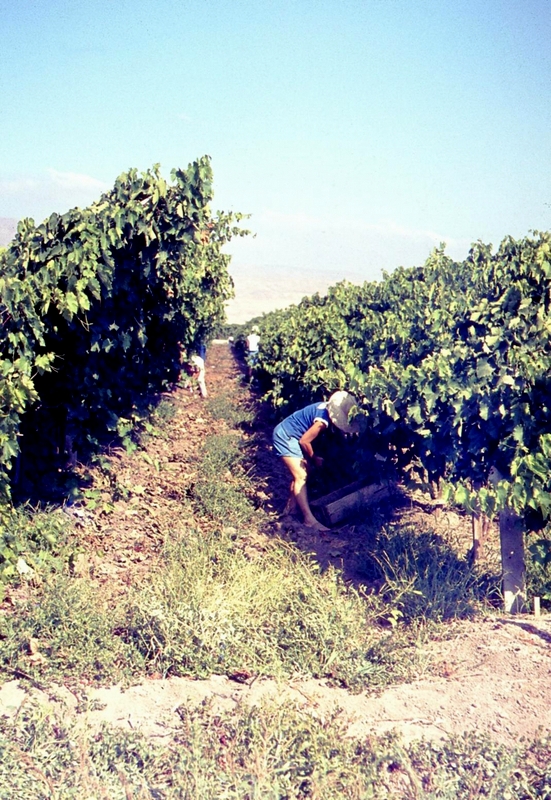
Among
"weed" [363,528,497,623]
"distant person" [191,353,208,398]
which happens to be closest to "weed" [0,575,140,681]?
"weed" [363,528,497,623]

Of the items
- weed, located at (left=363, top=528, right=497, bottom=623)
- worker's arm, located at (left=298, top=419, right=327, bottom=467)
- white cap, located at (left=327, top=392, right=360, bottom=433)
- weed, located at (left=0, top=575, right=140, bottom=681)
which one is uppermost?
white cap, located at (left=327, top=392, right=360, bottom=433)

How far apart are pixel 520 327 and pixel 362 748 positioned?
127 inches

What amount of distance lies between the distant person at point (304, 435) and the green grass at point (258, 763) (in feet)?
11.5

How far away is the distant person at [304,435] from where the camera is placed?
6.52 meters

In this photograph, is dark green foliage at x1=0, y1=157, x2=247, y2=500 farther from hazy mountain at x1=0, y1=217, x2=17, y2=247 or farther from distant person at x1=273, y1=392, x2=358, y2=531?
hazy mountain at x1=0, y1=217, x2=17, y2=247

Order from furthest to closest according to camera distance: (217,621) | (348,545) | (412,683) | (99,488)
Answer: (99,488) < (348,545) < (217,621) < (412,683)

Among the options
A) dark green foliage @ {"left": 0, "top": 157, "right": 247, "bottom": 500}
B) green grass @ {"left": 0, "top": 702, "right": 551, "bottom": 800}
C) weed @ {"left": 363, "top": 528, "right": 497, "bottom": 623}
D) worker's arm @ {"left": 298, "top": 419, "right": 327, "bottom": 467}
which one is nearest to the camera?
green grass @ {"left": 0, "top": 702, "right": 551, "bottom": 800}

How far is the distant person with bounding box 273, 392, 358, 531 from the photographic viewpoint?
652 cm

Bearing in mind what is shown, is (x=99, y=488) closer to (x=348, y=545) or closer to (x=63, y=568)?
(x=63, y=568)

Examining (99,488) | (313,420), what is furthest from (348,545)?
(99,488)

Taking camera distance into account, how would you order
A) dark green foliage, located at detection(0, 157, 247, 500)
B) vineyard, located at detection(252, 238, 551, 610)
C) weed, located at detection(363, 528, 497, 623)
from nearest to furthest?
vineyard, located at detection(252, 238, 551, 610), weed, located at detection(363, 528, 497, 623), dark green foliage, located at detection(0, 157, 247, 500)

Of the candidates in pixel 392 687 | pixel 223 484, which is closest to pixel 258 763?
pixel 392 687

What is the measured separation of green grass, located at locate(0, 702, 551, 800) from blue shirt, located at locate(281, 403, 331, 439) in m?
3.59

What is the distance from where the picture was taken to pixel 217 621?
Answer: 416cm
